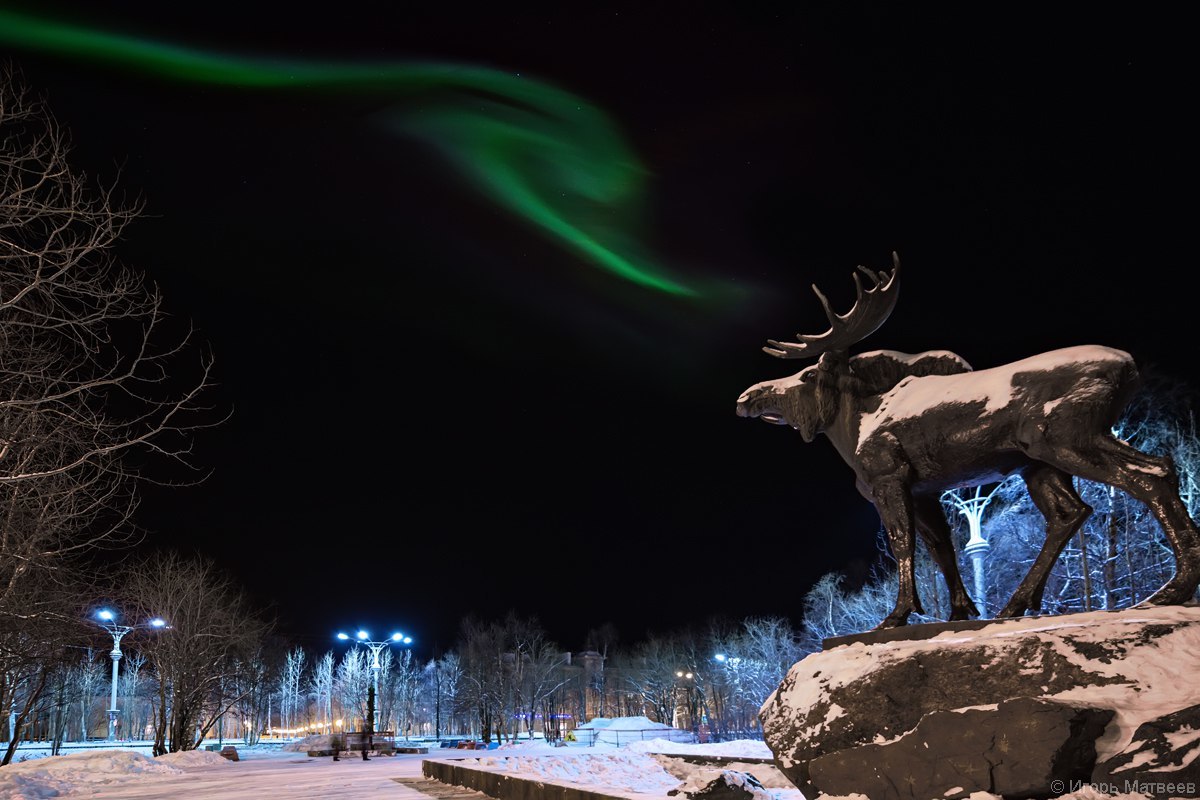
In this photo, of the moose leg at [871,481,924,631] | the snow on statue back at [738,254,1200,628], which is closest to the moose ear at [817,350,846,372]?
the snow on statue back at [738,254,1200,628]

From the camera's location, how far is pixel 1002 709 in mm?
4652

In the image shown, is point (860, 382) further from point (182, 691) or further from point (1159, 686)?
point (182, 691)

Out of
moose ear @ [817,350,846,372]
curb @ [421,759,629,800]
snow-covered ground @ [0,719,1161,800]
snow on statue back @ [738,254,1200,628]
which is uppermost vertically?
moose ear @ [817,350,846,372]

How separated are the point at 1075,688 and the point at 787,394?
3.41 m

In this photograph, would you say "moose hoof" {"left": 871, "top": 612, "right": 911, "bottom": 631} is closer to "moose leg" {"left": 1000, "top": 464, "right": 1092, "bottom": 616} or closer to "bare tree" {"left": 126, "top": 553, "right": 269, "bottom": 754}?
"moose leg" {"left": 1000, "top": 464, "right": 1092, "bottom": 616}

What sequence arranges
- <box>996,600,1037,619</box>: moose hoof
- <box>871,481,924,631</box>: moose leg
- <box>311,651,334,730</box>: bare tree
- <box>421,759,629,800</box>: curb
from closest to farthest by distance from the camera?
<box>996,600,1037,619</box>: moose hoof
<box>871,481,924,631</box>: moose leg
<box>421,759,629,800</box>: curb
<box>311,651,334,730</box>: bare tree

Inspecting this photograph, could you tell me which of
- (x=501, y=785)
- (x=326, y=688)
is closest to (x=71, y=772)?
(x=501, y=785)

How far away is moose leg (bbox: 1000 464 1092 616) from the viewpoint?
593 cm

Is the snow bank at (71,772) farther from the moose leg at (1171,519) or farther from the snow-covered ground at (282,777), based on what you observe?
the moose leg at (1171,519)

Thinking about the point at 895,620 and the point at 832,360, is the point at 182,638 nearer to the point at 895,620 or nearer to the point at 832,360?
the point at 832,360

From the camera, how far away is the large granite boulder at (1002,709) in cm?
436

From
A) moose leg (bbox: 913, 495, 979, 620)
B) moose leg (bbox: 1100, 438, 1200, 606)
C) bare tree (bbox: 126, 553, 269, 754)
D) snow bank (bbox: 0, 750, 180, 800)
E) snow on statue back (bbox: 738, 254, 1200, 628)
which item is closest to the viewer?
moose leg (bbox: 1100, 438, 1200, 606)

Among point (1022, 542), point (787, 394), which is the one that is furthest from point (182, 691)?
point (787, 394)

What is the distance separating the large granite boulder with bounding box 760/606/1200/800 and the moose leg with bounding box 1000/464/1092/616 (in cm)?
79
